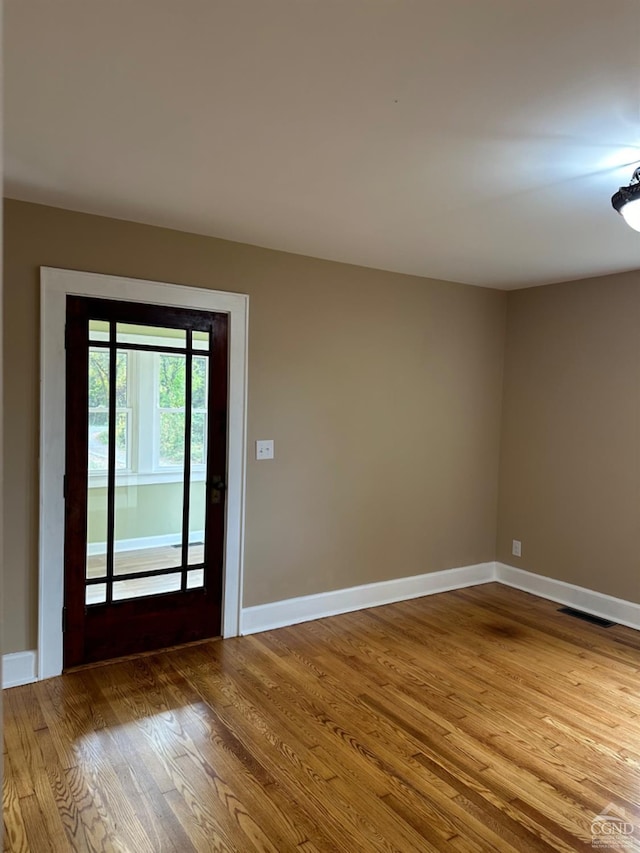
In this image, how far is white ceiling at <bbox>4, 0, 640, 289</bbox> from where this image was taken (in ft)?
5.07

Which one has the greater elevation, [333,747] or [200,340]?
[200,340]

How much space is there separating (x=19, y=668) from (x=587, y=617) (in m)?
3.67

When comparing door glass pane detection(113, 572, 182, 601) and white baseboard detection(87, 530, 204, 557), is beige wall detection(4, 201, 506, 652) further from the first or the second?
door glass pane detection(113, 572, 182, 601)

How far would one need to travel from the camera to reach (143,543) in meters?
3.43

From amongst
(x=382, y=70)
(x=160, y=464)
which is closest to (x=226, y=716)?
(x=160, y=464)

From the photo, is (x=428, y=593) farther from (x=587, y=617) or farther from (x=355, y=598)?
(x=587, y=617)

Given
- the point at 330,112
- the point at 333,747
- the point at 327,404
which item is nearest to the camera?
the point at 330,112

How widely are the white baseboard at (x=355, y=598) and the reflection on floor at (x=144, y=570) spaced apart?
0.50 m

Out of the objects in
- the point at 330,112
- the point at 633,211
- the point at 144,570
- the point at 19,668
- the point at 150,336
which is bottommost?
the point at 19,668

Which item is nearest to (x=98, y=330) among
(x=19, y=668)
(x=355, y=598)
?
Result: (x=19, y=668)

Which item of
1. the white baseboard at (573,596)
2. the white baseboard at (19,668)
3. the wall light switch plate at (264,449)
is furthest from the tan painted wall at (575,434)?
the white baseboard at (19,668)

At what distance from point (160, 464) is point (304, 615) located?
1.47 m

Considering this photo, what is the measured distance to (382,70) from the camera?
5.70 ft

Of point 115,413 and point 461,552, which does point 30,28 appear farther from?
point 461,552
